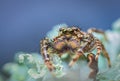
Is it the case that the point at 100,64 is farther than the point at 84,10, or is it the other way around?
the point at 84,10

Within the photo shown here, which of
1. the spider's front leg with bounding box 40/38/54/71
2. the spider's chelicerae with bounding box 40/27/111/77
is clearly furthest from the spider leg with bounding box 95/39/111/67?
the spider's front leg with bounding box 40/38/54/71

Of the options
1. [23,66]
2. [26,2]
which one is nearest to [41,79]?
[23,66]

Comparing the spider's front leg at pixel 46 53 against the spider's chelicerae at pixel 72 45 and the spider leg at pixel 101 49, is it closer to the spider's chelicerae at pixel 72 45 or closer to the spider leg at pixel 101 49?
the spider's chelicerae at pixel 72 45

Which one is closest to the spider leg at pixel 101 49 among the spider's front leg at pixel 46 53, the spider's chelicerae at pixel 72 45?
the spider's chelicerae at pixel 72 45

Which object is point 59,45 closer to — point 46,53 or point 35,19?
point 46,53

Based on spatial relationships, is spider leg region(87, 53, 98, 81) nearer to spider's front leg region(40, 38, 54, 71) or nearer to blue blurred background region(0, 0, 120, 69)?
spider's front leg region(40, 38, 54, 71)

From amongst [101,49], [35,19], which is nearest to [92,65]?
[101,49]

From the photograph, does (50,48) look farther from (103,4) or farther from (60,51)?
(103,4)
